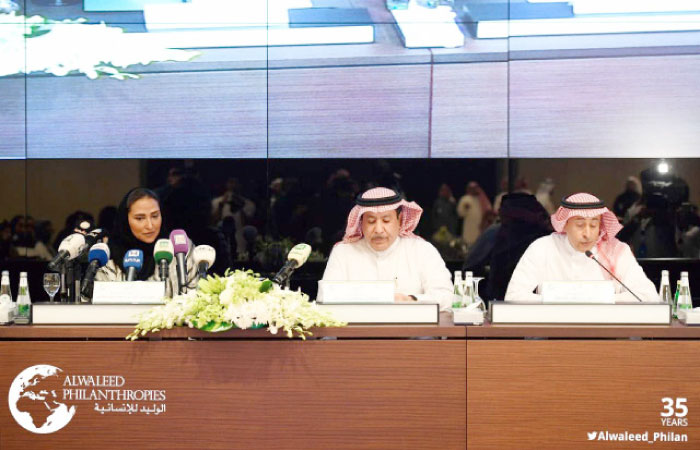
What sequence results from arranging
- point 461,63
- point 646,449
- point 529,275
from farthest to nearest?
point 461,63 < point 529,275 < point 646,449

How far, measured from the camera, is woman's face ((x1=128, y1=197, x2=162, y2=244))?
163 inches

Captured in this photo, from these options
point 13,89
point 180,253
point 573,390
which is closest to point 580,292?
point 573,390

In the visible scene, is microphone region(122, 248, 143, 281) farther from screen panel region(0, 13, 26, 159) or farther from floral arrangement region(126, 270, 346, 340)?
screen panel region(0, 13, 26, 159)

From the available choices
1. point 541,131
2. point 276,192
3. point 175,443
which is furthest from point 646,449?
→ point 276,192

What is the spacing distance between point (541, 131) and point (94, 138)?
9.02 ft

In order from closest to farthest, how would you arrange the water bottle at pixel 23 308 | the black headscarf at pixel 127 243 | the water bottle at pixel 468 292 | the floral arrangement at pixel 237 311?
the floral arrangement at pixel 237 311 → the water bottle at pixel 23 308 → the water bottle at pixel 468 292 → the black headscarf at pixel 127 243

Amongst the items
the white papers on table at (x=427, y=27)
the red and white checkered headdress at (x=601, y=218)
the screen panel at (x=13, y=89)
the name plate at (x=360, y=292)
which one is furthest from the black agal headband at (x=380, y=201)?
the screen panel at (x=13, y=89)

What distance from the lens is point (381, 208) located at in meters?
3.97

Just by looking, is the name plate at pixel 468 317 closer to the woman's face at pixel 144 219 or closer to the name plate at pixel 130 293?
the name plate at pixel 130 293

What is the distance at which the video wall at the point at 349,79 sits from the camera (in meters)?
4.85

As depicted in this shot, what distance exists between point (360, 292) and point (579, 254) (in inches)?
63.6

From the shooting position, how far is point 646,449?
2848 mm

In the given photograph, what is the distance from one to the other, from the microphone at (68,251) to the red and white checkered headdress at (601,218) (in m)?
2.30

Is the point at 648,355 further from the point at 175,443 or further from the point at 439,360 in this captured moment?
the point at 175,443
